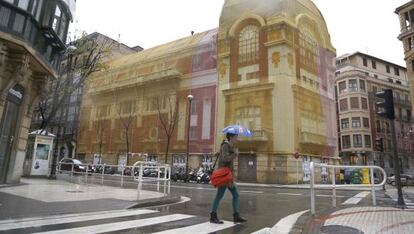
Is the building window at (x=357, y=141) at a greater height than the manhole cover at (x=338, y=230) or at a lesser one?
greater

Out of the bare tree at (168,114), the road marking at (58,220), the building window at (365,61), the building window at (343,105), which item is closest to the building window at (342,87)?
the building window at (343,105)

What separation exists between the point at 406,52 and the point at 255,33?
68.7 ft

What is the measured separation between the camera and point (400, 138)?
50000mm

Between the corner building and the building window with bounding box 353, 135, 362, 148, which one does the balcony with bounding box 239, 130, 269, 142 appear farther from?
the building window with bounding box 353, 135, 362, 148

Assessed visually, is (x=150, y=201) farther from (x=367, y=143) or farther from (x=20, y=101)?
(x=367, y=143)

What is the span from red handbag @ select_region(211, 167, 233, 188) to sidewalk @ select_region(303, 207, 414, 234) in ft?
5.07

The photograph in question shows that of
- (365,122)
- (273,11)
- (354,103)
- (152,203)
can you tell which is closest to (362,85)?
(354,103)

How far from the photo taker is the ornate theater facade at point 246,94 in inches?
1177

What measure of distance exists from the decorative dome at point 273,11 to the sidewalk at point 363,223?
27461mm

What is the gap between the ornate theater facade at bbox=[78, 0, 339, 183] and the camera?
29.9 metres

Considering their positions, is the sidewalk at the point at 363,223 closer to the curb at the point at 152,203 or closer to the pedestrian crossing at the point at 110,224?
the pedestrian crossing at the point at 110,224

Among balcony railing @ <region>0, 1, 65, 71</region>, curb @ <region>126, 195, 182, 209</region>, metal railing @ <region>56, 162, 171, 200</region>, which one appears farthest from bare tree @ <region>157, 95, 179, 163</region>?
curb @ <region>126, 195, 182, 209</region>

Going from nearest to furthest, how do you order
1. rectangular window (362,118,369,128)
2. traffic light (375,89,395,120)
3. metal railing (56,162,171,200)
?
traffic light (375,89,395,120) < metal railing (56,162,171,200) < rectangular window (362,118,369,128)

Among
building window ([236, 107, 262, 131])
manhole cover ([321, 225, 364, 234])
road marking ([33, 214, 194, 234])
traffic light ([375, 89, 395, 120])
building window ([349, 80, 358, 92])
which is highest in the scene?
building window ([349, 80, 358, 92])
